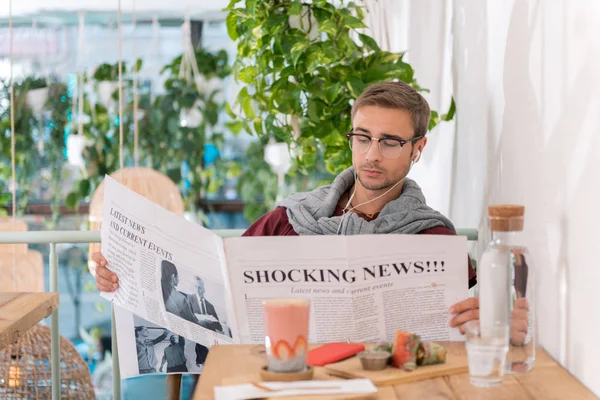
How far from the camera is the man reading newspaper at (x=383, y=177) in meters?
1.74

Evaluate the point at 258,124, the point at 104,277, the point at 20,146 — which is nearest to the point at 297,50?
Answer: the point at 258,124

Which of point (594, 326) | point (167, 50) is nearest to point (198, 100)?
point (167, 50)

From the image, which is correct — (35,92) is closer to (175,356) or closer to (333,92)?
(333,92)

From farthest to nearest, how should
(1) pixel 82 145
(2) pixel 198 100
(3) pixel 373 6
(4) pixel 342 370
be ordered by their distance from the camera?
(2) pixel 198 100
(1) pixel 82 145
(3) pixel 373 6
(4) pixel 342 370

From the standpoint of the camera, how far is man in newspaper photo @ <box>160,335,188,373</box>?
1610 mm

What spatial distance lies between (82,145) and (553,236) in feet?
11.5

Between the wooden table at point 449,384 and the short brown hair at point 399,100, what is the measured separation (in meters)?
0.69

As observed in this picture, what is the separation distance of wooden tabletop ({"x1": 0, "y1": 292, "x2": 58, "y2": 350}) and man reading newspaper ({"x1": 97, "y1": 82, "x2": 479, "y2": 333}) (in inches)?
22.0

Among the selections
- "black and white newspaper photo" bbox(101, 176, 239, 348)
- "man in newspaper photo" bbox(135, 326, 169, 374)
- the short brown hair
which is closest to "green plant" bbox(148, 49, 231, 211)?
the short brown hair

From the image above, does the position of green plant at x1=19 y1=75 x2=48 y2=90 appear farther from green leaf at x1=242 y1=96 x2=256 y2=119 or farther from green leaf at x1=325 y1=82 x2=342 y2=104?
green leaf at x1=325 y1=82 x2=342 y2=104

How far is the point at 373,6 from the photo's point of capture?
324cm

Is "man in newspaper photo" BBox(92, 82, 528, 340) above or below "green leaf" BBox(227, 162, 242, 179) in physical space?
above

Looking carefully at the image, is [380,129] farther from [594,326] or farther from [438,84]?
[438,84]

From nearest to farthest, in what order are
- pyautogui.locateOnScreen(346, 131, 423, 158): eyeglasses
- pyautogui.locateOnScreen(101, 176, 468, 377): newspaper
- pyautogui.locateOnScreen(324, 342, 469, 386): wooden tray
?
pyautogui.locateOnScreen(324, 342, 469, 386): wooden tray, pyautogui.locateOnScreen(101, 176, 468, 377): newspaper, pyautogui.locateOnScreen(346, 131, 423, 158): eyeglasses
